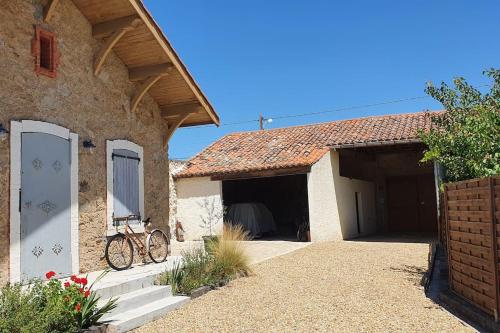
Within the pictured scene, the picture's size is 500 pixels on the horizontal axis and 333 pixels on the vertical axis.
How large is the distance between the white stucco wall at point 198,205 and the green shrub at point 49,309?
11.7 metres

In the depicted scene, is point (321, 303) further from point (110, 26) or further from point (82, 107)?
point (110, 26)

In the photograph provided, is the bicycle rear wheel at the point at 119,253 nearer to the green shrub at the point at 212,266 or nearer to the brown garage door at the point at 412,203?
the green shrub at the point at 212,266

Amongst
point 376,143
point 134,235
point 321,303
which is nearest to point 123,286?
point 134,235

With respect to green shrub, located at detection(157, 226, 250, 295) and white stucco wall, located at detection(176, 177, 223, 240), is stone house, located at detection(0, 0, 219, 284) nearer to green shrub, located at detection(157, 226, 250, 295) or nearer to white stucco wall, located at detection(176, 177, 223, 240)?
green shrub, located at detection(157, 226, 250, 295)

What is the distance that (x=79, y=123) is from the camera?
7777 mm

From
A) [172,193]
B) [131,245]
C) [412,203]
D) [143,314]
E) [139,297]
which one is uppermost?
[172,193]

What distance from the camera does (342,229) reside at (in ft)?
54.9

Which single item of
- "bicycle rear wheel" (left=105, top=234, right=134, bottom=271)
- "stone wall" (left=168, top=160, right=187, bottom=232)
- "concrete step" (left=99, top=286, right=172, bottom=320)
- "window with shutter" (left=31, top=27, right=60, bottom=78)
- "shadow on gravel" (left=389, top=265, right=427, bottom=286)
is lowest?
"shadow on gravel" (left=389, top=265, right=427, bottom=286)

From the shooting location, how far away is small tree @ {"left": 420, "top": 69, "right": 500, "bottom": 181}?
7035mm

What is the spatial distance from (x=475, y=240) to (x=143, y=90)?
6396mm

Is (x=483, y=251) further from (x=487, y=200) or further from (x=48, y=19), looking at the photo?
(x=48, y=19)

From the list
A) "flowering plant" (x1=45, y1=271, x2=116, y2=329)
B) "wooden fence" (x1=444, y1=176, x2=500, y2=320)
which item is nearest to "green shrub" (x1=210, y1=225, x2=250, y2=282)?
"flowering plant" (x1=45, y1=271, x2=116, y2=329)

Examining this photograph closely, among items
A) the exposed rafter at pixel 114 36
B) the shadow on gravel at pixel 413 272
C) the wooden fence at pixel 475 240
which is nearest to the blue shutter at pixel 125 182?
the exposed rafter at pixel 114 36

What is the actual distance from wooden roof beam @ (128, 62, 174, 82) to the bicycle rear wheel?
10.3 ft
